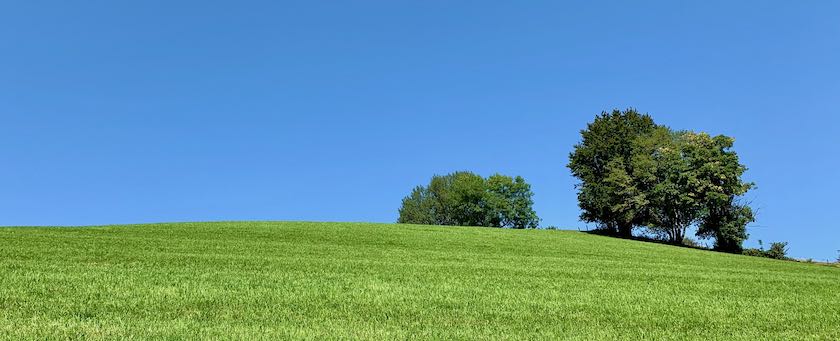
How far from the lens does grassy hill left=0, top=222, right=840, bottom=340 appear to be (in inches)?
331

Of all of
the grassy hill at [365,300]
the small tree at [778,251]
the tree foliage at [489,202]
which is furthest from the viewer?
the tree foliage at [489,202]

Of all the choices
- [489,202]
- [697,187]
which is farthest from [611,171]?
[489,202]

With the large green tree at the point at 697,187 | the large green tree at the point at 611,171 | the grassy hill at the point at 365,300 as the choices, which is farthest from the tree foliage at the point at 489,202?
the grassy hill at the point at 365,300

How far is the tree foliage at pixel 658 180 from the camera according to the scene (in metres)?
53.1

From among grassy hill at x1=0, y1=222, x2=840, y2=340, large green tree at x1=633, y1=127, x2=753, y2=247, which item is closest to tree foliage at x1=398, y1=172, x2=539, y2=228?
large green tree at x1=633, y1=127, x2=753, y2=247

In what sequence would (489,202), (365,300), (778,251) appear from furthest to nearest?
1. (489,202)
2. (778,251)
3. (365,300)

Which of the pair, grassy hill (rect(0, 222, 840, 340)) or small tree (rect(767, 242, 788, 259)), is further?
small tree (rect(767, 242, 788, 259))

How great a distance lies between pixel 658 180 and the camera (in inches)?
2240

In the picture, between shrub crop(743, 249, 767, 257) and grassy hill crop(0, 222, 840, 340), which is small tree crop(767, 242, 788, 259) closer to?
shrub crop(743, 249, 767, 257)

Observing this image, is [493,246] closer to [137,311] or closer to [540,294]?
[540,294]

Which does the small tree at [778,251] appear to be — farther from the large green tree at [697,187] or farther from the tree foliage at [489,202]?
the tree foliage at [489,202]

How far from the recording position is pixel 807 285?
63.4ft

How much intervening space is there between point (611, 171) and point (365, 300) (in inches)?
2169

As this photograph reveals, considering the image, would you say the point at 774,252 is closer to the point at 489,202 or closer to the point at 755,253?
the point at 755,253
